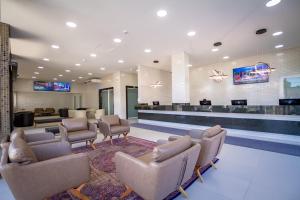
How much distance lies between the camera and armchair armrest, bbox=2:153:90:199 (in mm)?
1405

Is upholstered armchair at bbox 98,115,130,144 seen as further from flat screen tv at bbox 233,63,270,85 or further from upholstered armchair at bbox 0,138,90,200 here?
flat screen tv at bbox 233,63,270,85

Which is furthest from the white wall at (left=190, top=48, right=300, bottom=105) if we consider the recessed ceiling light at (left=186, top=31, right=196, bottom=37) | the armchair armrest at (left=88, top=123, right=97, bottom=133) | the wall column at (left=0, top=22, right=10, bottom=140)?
the wall column at (left=0, top=22, right=10, bottom=140)

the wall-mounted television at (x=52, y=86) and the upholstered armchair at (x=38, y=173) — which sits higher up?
the wall-mounted television at (x=52, y=86)

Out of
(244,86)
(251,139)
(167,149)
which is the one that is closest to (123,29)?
(167,149)

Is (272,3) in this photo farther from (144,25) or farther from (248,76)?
(248,76)

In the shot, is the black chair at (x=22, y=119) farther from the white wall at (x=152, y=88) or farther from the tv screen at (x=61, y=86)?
the white wall at (x=152, y=88)

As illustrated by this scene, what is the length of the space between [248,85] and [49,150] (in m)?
8.28

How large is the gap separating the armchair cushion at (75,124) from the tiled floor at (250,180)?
1.71m

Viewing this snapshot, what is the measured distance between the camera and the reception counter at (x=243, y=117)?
155 inches

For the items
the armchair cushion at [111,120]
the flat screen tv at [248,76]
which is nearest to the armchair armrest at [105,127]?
the armchair cushion at [111,120]

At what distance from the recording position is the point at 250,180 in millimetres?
2225

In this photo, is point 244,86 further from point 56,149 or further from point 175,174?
point 56,149

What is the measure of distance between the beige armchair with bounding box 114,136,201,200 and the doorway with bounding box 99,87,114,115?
30.9 ft

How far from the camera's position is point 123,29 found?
4.05 metres
